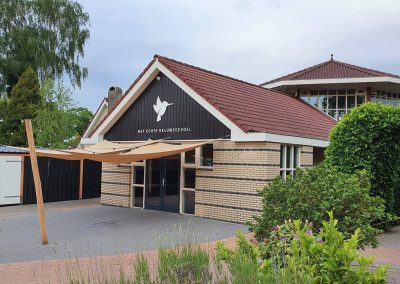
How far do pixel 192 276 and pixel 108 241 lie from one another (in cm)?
604

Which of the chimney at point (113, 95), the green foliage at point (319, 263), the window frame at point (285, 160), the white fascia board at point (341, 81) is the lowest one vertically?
the green foliage at point (319, 263)

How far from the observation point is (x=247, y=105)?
13930 mm

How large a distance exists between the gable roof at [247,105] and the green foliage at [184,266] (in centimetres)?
756

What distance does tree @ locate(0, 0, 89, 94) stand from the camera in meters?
28.4

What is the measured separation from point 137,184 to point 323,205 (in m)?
9.91

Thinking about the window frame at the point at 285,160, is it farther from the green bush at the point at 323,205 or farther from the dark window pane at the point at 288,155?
the green bush at the point at 323,205

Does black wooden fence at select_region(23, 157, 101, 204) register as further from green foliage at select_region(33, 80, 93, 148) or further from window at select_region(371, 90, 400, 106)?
window at select_region(371, 90, 400, 106)

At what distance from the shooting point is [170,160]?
1415 cm

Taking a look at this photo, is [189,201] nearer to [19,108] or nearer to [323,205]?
[323,205]

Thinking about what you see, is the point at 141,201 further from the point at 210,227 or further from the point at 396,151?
the point at 396,151

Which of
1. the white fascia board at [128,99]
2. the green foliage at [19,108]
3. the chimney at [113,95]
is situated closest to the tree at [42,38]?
the green foliage at [19,108]

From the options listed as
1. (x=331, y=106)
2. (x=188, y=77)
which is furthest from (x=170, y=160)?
(x=331, y=106)

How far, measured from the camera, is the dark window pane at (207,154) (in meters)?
12.9

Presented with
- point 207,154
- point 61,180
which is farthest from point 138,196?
point 61,180
